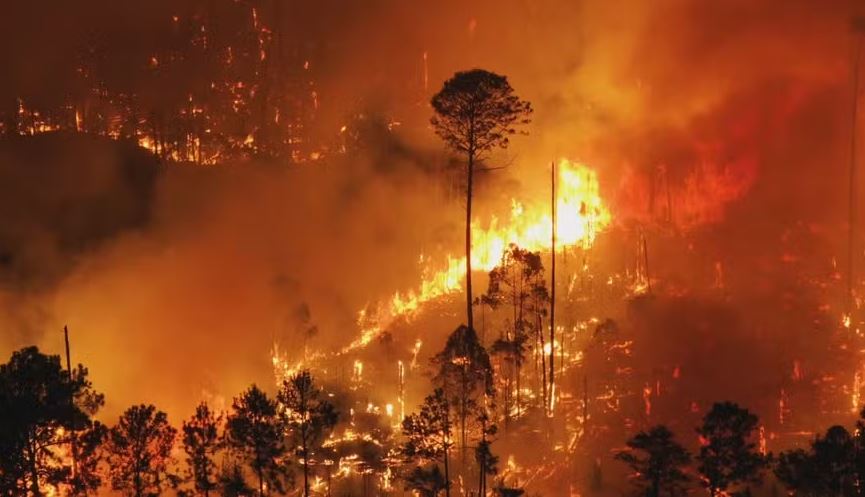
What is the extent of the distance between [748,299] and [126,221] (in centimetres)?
4266

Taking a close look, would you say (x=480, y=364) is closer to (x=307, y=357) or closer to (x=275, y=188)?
(x=307, y=357)

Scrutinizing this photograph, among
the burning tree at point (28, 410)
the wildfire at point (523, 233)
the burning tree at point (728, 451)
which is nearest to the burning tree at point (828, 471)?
the burning tree at point (728, 451)

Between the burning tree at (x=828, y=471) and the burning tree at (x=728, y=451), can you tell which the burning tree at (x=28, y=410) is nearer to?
the burning tree at (x=728, y=451)

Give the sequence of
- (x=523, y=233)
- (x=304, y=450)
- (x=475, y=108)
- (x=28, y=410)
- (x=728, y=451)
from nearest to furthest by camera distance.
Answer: (x=728, y=451) → (x=28, y=410) → (x=304, y=450) → (x=475, y=108) → (x=523, y=233)

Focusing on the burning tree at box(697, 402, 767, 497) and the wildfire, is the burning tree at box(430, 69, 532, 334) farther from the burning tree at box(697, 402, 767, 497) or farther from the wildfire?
the wildfire

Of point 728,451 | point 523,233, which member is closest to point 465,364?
point 728,451

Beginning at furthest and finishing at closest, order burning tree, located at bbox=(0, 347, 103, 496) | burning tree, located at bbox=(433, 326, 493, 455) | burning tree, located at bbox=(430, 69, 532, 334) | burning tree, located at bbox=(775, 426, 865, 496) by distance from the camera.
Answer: burning tree, located at bbox=(433, 326, 493, 455), burning tree, located at bbox=(430, 69, 532, 334), burning tree, located at bbox=(0, 347, 103, 496), burning tree, located at bbox=(775, 426, 865, 496)

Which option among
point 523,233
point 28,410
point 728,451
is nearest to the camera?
point 728,451

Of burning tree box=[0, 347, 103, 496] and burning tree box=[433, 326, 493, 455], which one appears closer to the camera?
burning tree box=[0, 347, 103, 496]

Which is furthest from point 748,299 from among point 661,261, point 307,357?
point 307,357

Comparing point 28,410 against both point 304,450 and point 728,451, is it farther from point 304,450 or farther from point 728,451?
point 728,451

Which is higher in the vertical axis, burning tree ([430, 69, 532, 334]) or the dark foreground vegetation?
burning tree ([430, 69, 532, 334])

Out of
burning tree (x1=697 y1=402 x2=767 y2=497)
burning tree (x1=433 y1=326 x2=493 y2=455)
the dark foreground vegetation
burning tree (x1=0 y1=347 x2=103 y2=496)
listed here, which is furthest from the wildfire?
burning tree (x1=697 y1=402 x2=767 y2=497)

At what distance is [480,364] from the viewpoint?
32156 millimetres
